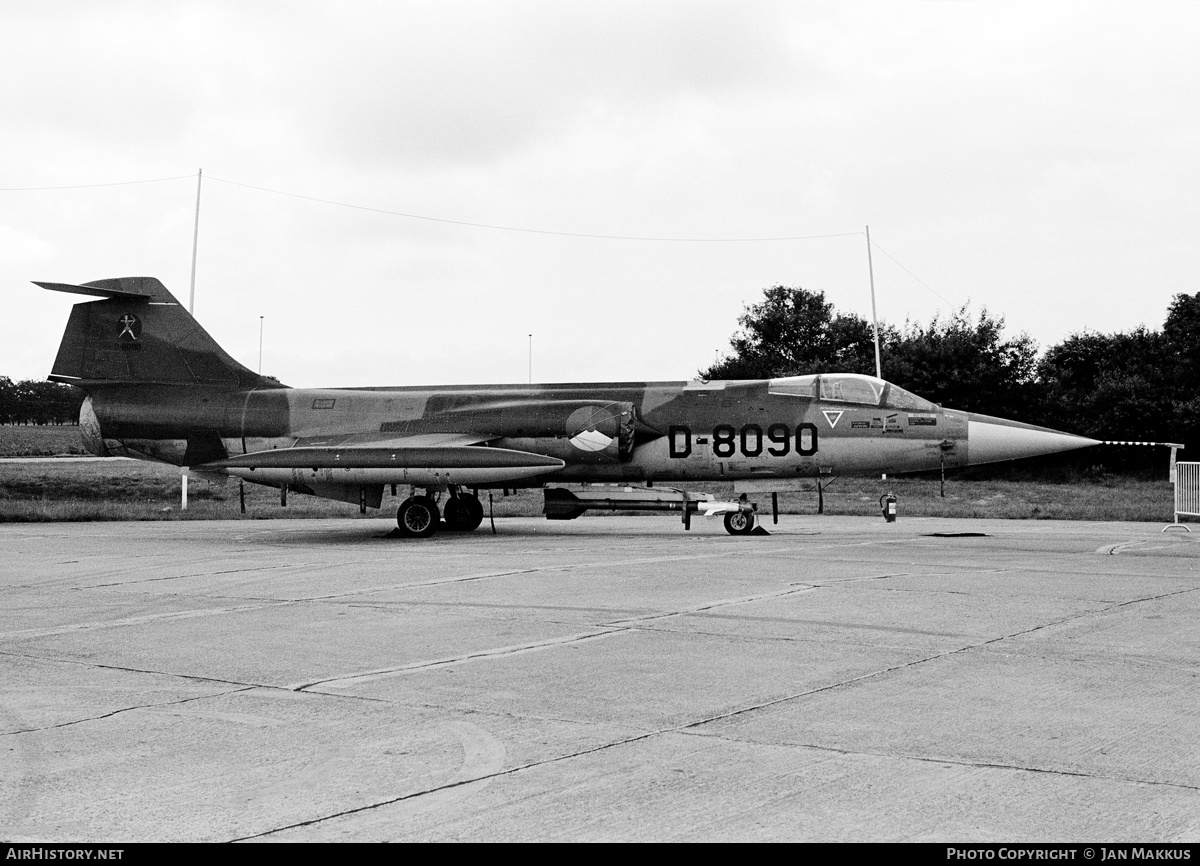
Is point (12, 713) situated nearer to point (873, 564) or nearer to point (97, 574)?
point (97, 574)

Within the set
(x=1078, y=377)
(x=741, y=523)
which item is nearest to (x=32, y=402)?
(x=1078, y=377)

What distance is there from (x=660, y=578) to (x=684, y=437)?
26.1 feet

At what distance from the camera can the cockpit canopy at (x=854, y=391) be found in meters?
19.6

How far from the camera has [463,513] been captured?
21969mm

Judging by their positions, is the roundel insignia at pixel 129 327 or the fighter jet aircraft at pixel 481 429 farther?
the roundel insignia at pixel 129 327

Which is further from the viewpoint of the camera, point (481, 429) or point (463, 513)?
point (463, 513)

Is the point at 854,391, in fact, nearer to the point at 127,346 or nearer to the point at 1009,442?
the point at 1009,442

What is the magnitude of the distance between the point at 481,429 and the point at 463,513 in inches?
79.3

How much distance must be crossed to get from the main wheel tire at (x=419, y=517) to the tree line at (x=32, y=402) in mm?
102904

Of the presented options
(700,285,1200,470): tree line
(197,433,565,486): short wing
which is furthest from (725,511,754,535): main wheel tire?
(700,285,1200,470): tree line

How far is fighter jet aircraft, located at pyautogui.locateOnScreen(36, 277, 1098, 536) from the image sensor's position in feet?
63.9

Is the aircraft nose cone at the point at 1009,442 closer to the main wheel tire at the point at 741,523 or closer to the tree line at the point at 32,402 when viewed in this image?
the main wheel tire at the point at 741,523

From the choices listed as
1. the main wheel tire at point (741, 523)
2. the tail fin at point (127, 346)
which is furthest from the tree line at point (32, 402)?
the main wheel tire at point (741, 523)

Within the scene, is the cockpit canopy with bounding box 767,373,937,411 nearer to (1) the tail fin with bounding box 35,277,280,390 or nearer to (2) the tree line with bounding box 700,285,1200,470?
(1) the tail fin with bounding box 35,277,280,390
